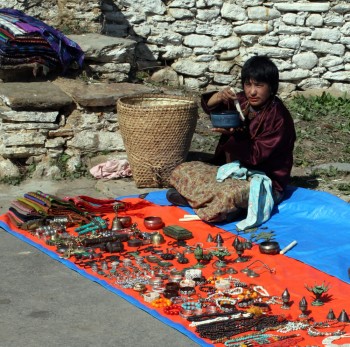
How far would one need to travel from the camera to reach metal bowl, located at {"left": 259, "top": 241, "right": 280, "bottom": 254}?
5367 mm

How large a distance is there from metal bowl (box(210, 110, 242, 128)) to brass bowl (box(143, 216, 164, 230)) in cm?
82

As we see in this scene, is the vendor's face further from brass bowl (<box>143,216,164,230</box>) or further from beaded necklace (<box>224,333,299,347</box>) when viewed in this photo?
beaded necklace (<box>224,333,299,347</box>)

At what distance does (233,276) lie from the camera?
16.5 feet

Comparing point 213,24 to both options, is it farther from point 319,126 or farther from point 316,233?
point 316,233

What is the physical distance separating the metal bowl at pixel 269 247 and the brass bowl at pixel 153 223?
2.93 feet

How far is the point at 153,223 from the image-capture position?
5949 mm

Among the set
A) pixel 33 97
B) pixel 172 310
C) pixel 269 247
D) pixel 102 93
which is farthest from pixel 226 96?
pixel 172 310

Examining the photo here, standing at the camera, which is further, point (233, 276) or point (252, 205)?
point (252, 205)

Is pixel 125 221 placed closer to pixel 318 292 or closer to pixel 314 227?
pixel 314 227

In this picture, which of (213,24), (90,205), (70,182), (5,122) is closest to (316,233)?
(90,205)

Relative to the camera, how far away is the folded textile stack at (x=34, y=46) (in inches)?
295

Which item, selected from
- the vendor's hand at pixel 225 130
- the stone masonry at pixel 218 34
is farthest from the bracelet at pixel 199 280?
the stone masonry at pixel 218 34

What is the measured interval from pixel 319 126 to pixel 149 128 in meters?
2.43

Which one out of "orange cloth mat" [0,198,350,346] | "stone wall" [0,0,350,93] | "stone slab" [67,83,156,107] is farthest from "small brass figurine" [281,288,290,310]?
"stone wall" [0,0,350,93]
